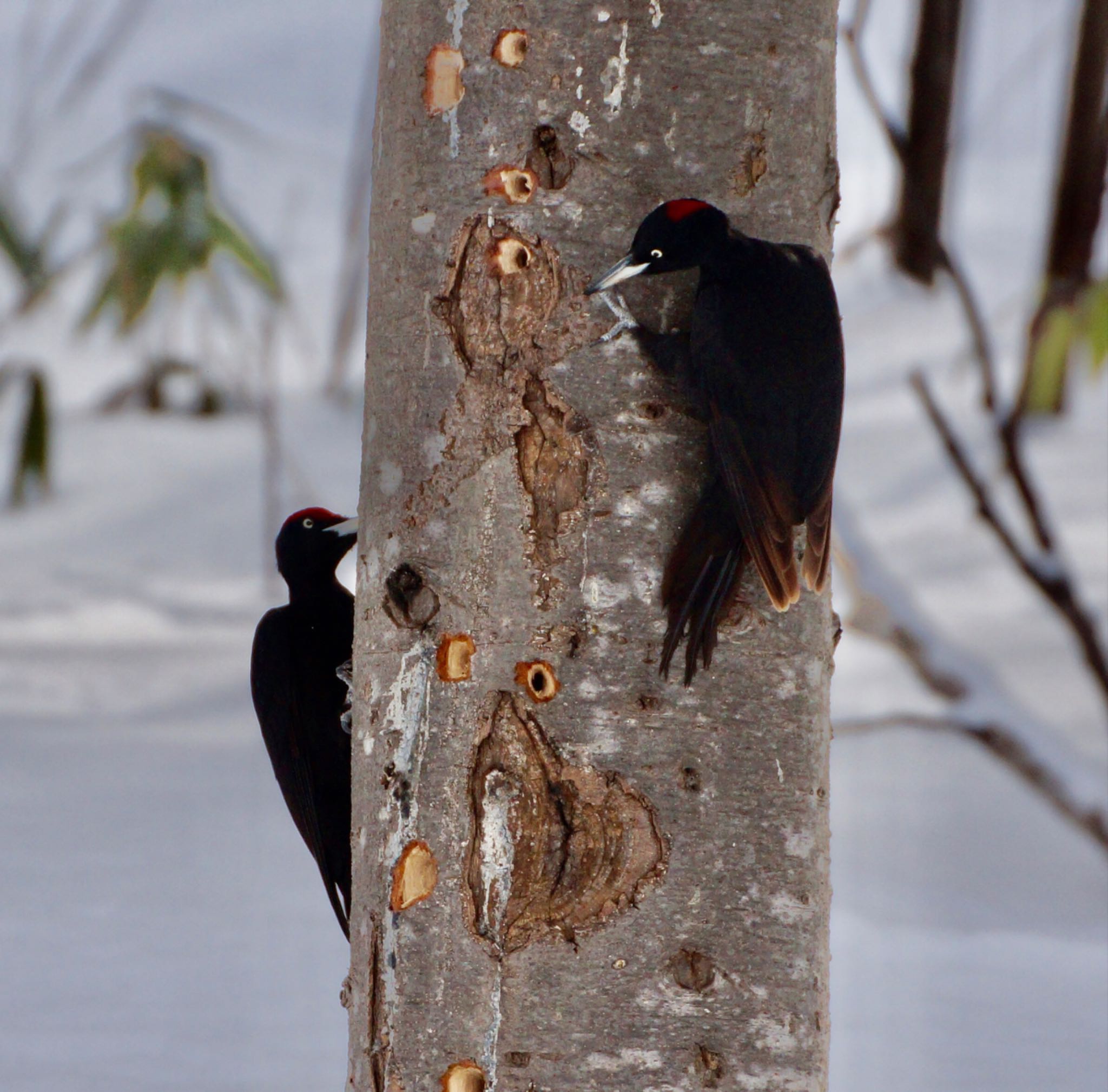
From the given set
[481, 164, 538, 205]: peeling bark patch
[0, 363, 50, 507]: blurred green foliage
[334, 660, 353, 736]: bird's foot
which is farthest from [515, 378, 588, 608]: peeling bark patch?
[0, 363, 50, 507]: blurred green foliage

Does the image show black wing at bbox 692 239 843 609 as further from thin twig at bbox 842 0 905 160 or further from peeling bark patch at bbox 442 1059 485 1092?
thin twig at bbox 842 0 905 160

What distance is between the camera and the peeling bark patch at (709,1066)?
0.90 m

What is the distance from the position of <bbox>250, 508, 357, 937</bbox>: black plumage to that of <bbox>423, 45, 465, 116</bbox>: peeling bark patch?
1.62ft

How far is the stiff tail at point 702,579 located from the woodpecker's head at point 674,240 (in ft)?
0.50

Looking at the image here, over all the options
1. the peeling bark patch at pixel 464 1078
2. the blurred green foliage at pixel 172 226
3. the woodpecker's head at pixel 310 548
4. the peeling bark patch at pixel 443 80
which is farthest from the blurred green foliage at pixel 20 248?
the peeling bark patch at pixel 464 1078

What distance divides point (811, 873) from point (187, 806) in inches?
94.4

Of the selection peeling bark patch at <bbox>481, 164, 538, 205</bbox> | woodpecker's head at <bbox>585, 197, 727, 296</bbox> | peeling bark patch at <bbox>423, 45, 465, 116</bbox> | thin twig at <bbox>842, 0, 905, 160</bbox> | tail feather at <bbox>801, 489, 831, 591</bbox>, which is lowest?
tail feather at <bbox>801, 489, 831, 591</bbox>

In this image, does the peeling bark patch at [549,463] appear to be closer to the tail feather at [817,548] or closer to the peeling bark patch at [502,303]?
the peeling bark patch at [502,303]

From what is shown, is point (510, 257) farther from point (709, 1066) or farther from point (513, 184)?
point (709, 1066)

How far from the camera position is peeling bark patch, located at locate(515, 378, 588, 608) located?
3.07ft

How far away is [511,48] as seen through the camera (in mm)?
953

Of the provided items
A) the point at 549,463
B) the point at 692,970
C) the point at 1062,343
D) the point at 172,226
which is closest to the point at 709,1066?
the point at 692,970

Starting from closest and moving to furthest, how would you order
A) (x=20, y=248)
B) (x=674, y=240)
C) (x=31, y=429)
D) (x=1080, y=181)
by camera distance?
(x=674, y=240) → (x=1080, y=181) → (x=20, y=248) → (x=31, y=429)

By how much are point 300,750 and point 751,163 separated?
71 cm
